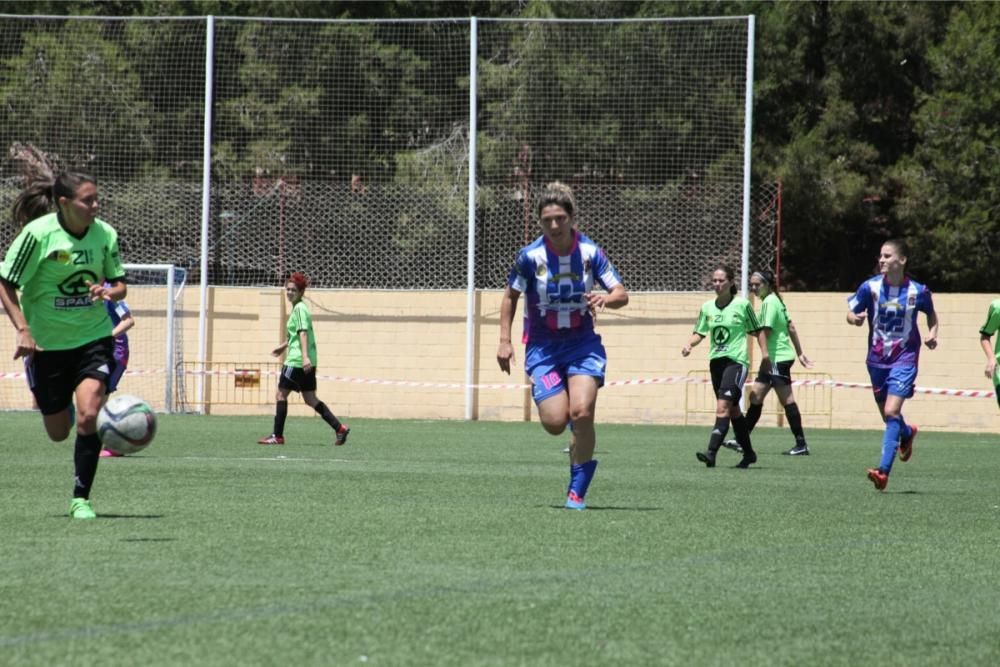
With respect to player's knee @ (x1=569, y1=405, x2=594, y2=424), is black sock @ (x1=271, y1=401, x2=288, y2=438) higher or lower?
lower

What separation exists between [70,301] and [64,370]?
1.31 feet

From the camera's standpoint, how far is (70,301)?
9250mm

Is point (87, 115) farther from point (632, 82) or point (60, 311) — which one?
point (60, 311)

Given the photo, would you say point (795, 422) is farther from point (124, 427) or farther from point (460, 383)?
point (124, 427)

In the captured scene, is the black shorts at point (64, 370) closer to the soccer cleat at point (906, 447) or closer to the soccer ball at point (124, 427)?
the soccer ball at point (124, 427)

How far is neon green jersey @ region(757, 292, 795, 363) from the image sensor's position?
19.8 m

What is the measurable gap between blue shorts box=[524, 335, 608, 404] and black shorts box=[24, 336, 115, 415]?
2.66 meters

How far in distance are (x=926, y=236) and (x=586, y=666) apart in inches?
1225

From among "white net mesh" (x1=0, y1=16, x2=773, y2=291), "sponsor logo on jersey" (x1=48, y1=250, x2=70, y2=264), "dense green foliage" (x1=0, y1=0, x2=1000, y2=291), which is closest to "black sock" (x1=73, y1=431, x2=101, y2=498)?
"sponsor logo on jersey" (x1=48, y1=250, x2=70, y2=264)

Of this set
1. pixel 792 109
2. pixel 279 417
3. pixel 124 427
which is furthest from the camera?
pixel 792 109

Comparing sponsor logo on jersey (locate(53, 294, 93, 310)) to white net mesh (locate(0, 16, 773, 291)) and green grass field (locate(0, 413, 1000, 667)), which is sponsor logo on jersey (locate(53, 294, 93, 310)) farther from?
white net mesh (locate(0, 16, 773, 291))

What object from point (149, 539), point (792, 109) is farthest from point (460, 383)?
point (149, 539)

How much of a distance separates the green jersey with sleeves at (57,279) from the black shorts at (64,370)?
5cm

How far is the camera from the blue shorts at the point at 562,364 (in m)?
10.4
